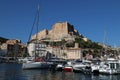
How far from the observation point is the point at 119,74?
6319 centimetres

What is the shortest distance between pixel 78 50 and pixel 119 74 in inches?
5278

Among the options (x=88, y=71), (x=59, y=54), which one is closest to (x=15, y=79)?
(x=88, y=71)

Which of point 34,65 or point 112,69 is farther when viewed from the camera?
point 34,65

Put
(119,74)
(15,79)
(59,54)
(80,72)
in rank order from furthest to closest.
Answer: (59,54) → (80,72) → (119,74) → (15,79)

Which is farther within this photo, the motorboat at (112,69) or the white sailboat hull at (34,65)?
the white sailboat hull at (34,65)

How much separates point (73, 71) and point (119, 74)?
45.4 ft

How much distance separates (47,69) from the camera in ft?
261

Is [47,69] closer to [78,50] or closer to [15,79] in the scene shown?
[15,79]

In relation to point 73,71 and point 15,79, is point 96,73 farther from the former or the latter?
point 15,79

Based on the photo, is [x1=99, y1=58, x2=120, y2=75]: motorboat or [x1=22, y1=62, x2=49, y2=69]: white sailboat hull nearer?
[x1=99, y1=58, x2=120, y2=75]: motorboat

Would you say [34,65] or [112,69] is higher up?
[34,65]

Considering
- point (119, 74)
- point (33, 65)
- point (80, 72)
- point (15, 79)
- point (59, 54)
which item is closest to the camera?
point (15, 79)

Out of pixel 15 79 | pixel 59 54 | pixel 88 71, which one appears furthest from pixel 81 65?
pixel 59 54

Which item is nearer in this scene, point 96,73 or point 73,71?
point 96,73
